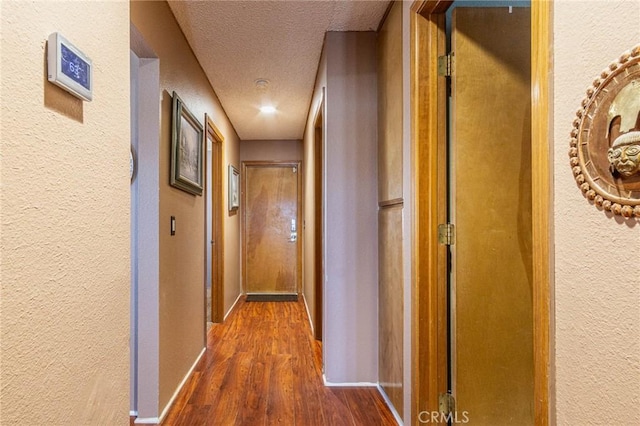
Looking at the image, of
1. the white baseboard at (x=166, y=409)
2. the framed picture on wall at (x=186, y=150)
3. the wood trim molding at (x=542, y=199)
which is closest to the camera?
the wood trim molding at (x=542, y=199)

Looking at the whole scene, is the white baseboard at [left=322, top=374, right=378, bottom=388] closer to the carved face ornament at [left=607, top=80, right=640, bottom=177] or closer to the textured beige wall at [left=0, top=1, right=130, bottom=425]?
the textured beige wall at [left=0, top=1, right=130, bottom=425]

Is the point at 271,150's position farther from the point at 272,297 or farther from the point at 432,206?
the point at 432,206

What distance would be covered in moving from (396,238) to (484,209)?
1.68ft

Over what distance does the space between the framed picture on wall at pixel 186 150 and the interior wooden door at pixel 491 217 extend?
5.18ft

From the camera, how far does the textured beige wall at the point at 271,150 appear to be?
5.39 metres

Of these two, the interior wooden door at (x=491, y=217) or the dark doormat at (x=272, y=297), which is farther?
the dark doormat at (x=272, y=297)

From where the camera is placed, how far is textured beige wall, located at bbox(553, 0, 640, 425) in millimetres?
644

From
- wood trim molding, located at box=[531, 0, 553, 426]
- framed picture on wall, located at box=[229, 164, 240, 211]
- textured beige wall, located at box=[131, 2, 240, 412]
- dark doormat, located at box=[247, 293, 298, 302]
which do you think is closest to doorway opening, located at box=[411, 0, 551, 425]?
wood trim molding, located at box=[531, 0, 553, 426]

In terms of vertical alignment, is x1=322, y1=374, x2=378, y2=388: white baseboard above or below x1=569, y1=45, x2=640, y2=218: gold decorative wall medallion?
below

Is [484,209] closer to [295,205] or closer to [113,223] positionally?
[113,223]

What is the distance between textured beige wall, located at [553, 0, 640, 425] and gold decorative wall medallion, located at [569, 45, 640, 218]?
26 millimetres

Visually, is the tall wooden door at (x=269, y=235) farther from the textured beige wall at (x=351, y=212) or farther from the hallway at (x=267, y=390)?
the textured beige wall at (x=351, y=212)

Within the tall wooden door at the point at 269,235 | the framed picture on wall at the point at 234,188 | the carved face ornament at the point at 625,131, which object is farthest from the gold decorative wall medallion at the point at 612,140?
the tall wooden door at the point at 269,235

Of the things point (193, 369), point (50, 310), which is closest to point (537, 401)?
point (50, 310)
